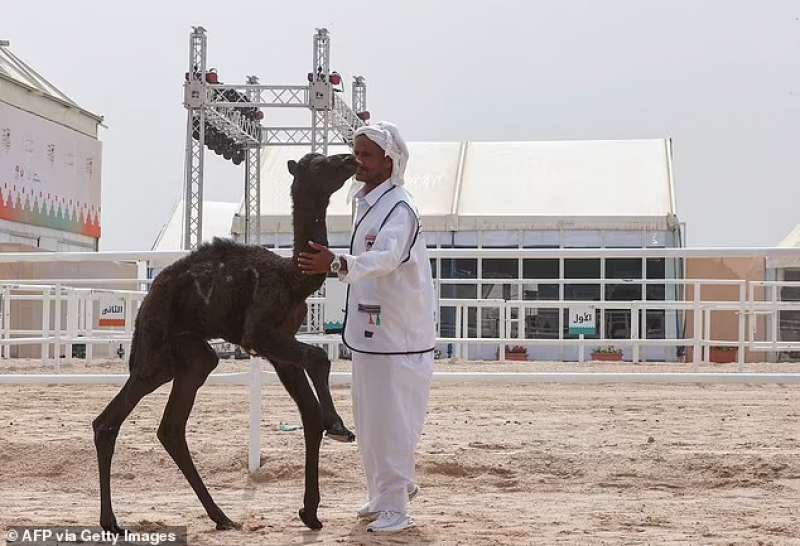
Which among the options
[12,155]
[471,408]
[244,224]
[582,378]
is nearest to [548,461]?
[582,378]

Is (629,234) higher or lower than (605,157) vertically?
lower

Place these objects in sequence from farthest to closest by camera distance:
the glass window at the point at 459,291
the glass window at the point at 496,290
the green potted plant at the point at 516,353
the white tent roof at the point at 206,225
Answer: the white tent roof at the point at 206,225, the glass window at the point at 459,291, the glass window at the point at 496,290, the green potted plant at the point at 516,353

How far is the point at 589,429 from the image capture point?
718cm

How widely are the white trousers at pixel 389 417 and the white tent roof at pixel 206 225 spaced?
638 inches

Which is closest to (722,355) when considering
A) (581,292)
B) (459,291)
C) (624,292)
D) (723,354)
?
(723,354)

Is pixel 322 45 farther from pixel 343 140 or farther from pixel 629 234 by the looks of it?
pixel 629 234

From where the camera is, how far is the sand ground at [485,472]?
4.11m

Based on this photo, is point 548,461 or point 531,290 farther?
point 531,290

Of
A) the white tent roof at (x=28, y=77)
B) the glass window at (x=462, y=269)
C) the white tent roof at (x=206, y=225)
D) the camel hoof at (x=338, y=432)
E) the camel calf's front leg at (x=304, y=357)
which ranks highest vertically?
the white tent roof at (x=28, y=77)

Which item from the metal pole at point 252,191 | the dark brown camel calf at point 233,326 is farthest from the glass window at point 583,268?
the dark brown camel calf at point 233,326

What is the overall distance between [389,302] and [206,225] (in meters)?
20.3

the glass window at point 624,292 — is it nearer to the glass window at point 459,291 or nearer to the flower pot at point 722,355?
the flower pot at point 722,355

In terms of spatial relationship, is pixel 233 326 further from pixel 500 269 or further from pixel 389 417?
pixel 500 269

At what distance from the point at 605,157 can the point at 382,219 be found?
682 inches
